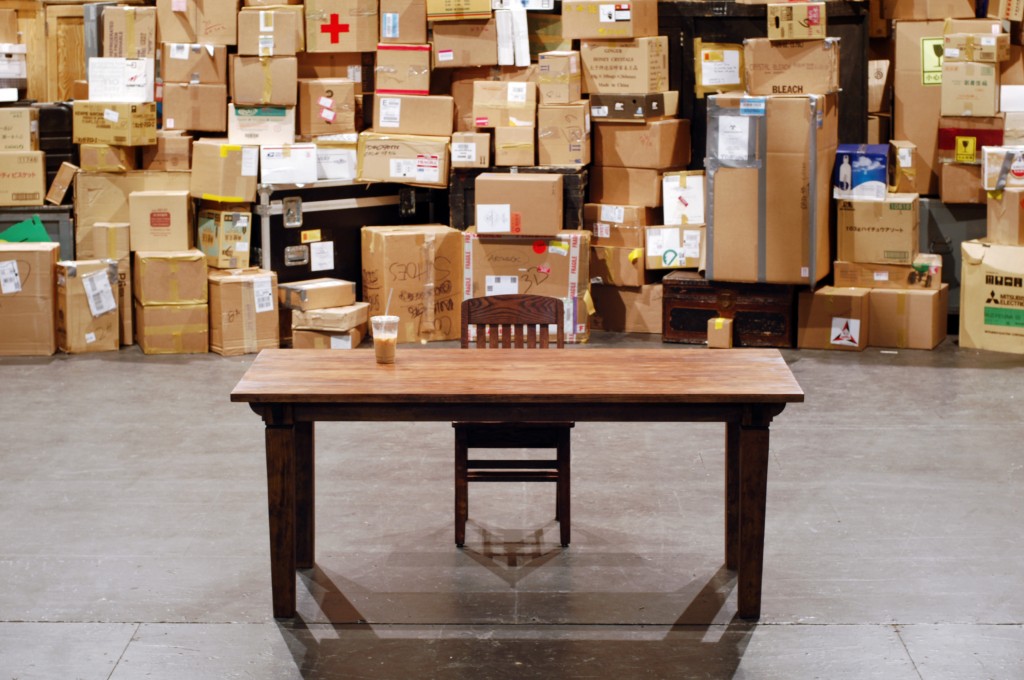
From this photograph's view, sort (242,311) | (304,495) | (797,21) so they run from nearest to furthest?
1. (304,495)
2. (797,21)
3. (242,311)

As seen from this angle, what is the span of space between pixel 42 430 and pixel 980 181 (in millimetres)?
5090

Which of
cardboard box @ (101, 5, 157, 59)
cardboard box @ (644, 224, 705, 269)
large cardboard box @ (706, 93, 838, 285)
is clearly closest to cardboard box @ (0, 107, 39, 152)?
cardboard box @ (101, 5, 157, 59)

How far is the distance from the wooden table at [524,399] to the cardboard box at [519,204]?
11.3ft

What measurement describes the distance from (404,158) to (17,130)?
7.12ft

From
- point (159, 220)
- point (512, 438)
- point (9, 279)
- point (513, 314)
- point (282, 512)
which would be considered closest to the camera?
point (282, 512)

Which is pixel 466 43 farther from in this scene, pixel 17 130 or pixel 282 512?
pixel 282 512

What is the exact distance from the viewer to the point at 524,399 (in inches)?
149

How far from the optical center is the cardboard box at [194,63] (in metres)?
7.91

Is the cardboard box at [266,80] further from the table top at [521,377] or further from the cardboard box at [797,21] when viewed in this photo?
the table top at [521,377]

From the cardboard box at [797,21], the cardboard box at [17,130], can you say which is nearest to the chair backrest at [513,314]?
the cardboard box at [797,21]

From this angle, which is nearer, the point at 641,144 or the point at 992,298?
the point at 992,298

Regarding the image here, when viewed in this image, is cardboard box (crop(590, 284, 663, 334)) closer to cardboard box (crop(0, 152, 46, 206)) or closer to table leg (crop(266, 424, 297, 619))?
cardboard box (crop(0, 152, 46, 206))

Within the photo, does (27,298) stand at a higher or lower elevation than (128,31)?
lower

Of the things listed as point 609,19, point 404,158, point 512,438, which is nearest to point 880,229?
point 609,19
